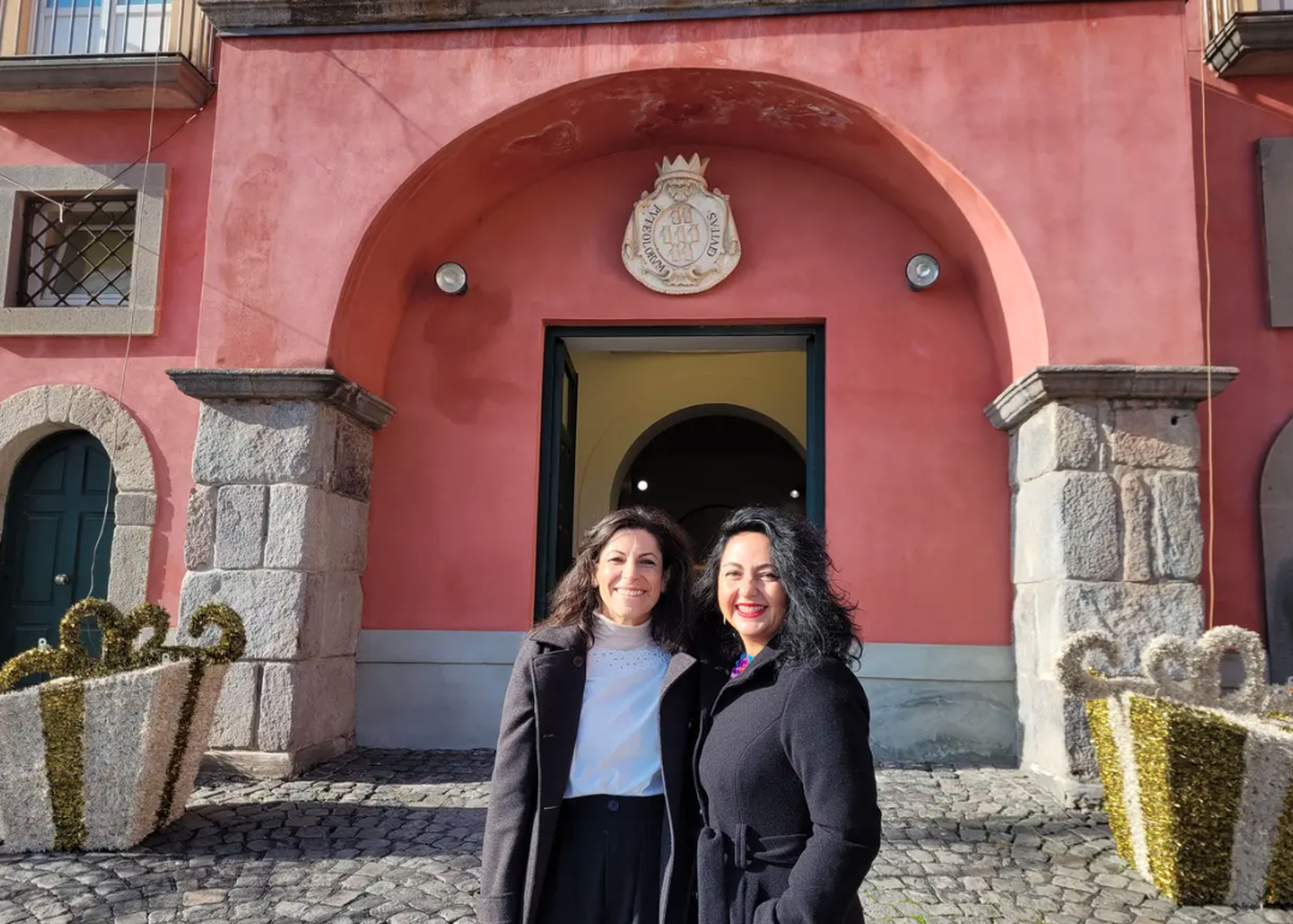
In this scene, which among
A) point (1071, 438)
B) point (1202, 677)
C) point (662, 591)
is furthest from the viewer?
point (1071, 438)

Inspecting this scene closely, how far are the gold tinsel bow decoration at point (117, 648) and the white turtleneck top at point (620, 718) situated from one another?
8.55 ft

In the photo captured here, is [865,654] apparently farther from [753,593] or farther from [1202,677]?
[753,593]

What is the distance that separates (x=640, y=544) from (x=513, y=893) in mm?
727

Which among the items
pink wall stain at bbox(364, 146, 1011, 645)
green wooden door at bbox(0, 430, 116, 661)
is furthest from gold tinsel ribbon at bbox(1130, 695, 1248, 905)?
green wooden door at bbox(0, 430, 116, 661)

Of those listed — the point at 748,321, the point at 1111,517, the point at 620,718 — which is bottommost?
the point at 620,718

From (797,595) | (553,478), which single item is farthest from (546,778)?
(553,478)

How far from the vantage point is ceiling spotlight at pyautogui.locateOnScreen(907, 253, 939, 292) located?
17.9ft

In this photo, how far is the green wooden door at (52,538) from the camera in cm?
582

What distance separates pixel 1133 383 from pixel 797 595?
3.47 metres

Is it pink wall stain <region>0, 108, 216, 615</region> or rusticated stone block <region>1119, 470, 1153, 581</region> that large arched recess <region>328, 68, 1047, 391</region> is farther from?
pink wall stain <region>0, 108, 216, 615</region>

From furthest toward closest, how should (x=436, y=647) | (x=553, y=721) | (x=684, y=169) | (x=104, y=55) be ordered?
(x=104, y=55)
(x=684, y=169)
(x=436, y=647)
(x=553, y=721)

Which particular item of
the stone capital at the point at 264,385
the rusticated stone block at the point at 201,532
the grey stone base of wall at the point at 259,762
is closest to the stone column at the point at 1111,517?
the stone capital at the point at 264,385

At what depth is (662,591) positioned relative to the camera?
6.75 feet

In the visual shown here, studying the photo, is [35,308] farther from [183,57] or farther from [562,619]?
[562,619]
